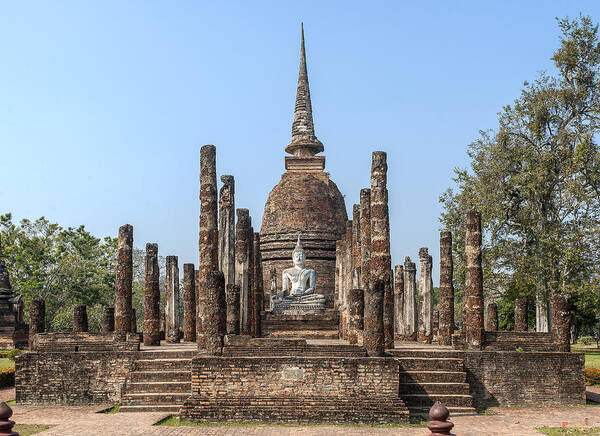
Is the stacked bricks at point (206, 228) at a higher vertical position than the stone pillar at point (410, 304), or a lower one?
higher

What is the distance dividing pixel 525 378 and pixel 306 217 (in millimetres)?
20671

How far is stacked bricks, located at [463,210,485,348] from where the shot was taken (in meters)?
15.7

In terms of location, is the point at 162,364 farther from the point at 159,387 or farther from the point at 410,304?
the point at 410,304

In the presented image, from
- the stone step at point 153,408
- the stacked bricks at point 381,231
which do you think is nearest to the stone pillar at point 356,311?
the stacked bricks at point 381,231

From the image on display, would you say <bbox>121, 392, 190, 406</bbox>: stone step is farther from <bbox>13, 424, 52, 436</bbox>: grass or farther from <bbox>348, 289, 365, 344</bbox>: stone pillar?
<bbox>348, 289, 365, 344</bbox>: stone pillar

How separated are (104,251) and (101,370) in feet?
90.0

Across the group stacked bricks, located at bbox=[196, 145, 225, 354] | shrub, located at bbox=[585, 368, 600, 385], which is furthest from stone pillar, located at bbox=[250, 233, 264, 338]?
shrub, located at bbox=[585, 368, 600, 385]

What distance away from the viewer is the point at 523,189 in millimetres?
25141

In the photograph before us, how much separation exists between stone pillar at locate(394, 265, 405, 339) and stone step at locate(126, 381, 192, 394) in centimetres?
1100

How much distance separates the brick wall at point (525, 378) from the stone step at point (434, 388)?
35.1 inches

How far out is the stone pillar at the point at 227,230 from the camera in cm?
1725

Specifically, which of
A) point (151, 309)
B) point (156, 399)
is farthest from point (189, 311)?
point (156, 399)

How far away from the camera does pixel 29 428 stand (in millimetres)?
11086

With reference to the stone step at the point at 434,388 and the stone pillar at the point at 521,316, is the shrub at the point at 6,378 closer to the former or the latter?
the stone step at the point at 434,388
